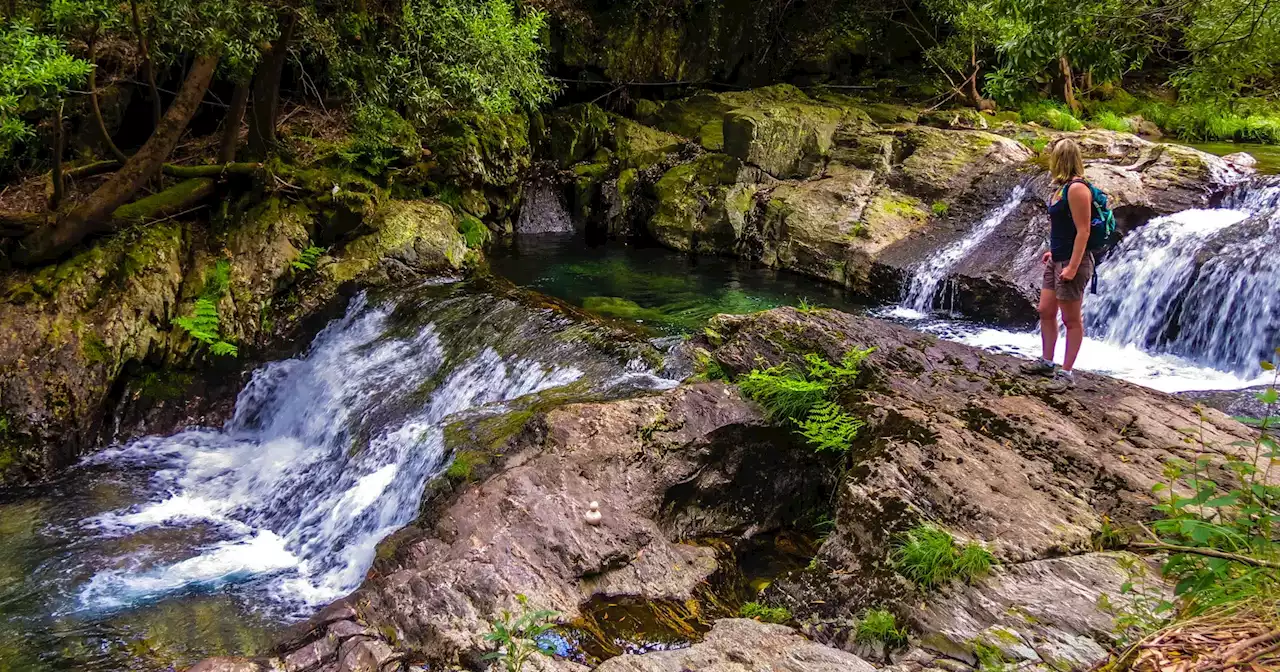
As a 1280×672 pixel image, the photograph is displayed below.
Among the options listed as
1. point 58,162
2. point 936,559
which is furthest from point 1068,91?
point 58,162

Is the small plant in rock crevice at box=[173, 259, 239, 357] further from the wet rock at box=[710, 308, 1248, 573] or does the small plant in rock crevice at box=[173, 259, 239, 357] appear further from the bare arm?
the bare arm

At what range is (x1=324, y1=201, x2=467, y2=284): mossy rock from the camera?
10.5m

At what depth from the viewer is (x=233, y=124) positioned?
10.2 meters

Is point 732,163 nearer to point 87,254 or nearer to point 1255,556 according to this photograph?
point 87,254

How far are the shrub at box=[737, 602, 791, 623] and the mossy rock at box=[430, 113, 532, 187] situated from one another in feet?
33.0

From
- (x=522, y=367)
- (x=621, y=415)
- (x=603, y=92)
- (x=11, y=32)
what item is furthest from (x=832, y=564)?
(x=603, y=92)

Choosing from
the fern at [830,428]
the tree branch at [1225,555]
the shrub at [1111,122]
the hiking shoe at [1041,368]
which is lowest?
the fern at [830,428]

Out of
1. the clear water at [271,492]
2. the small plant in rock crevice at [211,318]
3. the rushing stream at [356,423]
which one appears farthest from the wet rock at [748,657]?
the small plant in rock crevice at [211,318]

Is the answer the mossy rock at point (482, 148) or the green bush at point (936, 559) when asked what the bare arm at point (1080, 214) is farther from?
the mossy rock at point (482, 148)

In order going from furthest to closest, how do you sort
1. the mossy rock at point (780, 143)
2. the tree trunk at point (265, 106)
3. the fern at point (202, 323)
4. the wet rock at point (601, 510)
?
1. the mossy rock at point (780, 143)
2. the tree trunk at point (265, 106)
3. the fern at point (202, 323)
4. the wet rock at point (601, 510)

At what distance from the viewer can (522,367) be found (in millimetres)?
8195

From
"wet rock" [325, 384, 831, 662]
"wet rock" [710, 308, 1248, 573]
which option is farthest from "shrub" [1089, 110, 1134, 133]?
"wet rock" [325, 384, 831, 662]

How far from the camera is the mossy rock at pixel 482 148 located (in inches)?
510

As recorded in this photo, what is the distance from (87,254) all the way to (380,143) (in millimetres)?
3786
